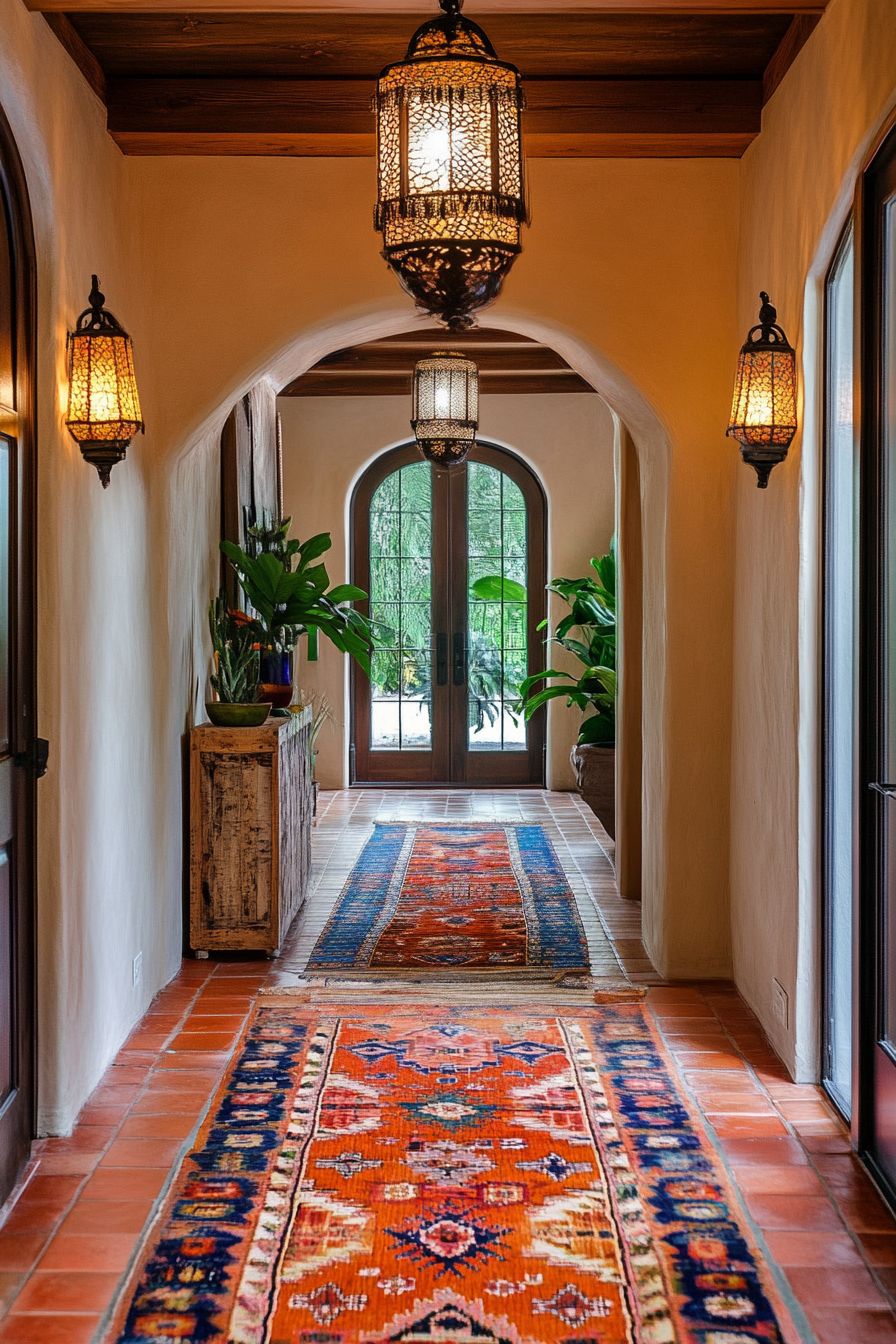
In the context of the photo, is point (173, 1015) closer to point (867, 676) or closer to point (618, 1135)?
point (618, 1135)

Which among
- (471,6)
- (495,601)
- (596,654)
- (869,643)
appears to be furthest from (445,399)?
(869,643)

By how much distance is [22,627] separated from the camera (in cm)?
354

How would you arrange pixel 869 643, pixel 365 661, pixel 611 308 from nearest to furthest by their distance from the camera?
1. pixel 869 643
2. pixel 611 308
3. pixel 365 661

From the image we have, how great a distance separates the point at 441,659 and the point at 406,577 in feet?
2.21

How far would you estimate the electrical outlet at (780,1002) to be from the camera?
4.17m

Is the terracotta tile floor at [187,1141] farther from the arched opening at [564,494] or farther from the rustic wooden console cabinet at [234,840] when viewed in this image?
the arched opening at [564,494]

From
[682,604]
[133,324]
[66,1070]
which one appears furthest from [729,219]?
[66,1070]

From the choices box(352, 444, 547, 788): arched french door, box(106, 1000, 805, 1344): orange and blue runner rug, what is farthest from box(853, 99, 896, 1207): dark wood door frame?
box(352, 444, 547, 788): arched french door

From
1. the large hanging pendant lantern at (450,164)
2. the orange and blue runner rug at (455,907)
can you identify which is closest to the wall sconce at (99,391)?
the large hanging pendant lantern at (450,164)

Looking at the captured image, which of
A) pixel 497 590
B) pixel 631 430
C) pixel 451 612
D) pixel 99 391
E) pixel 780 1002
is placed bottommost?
pixel 780 1002

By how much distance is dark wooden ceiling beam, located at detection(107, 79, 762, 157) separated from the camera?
177 inches

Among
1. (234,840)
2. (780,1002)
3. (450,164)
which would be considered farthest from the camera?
(234,840)

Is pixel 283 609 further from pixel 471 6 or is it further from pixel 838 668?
pixel 471 6

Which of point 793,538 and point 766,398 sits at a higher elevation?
point 766,398
